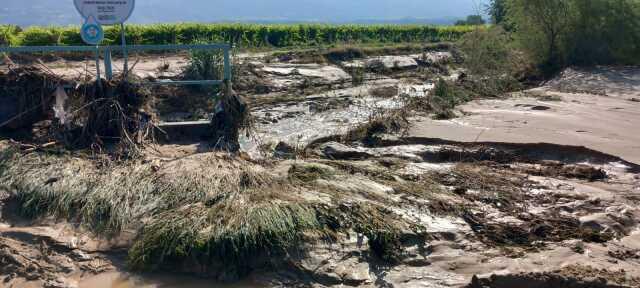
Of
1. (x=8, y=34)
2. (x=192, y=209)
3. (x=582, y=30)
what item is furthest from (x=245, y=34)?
(x=192, y=209)

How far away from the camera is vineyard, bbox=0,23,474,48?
16469 millimetres

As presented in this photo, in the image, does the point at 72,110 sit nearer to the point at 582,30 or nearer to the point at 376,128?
the point at 376,128

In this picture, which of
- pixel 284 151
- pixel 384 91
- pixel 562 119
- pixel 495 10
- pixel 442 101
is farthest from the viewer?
pixel 495 10

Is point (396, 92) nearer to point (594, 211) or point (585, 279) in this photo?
point (594, 211)

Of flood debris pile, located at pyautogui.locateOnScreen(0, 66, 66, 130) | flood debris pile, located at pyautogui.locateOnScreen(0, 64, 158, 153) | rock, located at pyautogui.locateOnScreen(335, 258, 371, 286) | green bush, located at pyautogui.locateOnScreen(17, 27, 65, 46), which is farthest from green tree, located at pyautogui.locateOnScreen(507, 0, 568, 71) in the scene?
rock, located at pyautogui.locateOnScreen(335, 258, 371, 286)

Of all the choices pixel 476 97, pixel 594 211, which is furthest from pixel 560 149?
pixel 476 97

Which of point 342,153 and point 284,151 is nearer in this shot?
point 342,153

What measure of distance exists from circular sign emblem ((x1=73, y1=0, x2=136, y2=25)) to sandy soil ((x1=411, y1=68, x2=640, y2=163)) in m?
4.36

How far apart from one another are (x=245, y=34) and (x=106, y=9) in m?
14.0

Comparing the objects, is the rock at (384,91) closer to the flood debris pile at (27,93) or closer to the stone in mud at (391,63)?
the stone in mud at (391,63)

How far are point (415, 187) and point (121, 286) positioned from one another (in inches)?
129

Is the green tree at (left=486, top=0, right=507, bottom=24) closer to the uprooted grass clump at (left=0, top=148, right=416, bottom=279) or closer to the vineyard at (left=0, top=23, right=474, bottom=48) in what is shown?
the vineyard at (left=0, top=23, right=474, bottom=48)

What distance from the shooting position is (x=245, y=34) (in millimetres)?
21656

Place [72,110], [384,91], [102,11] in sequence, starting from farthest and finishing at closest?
[384,91] → [102,11] → [72,110]
